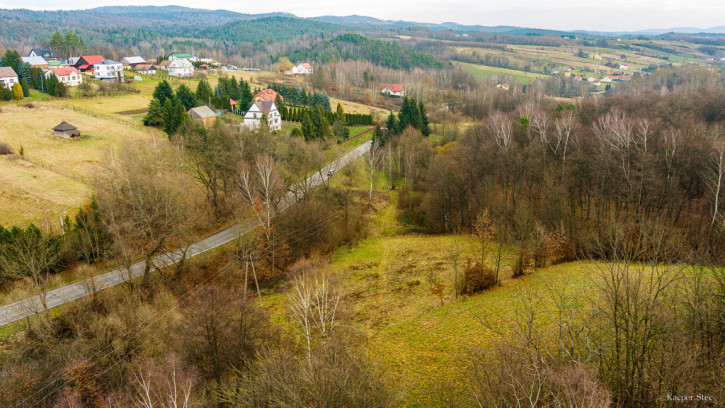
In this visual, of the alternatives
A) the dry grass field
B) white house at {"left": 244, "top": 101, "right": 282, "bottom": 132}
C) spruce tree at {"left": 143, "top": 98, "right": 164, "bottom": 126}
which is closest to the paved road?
the dry grass field

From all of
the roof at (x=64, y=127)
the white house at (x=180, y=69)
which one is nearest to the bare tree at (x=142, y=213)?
the roof at (x=64, y=127)

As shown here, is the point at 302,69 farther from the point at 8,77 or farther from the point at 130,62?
the point at 8,77

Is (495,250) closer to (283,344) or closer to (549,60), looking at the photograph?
(283,344)

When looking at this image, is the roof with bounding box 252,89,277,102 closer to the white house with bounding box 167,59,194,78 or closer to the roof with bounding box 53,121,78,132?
the roof with bounding box 53,121,78,132

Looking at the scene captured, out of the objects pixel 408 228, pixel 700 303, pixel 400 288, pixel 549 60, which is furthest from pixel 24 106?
pixel 549 60

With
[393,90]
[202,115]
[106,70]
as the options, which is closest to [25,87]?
[202,115]

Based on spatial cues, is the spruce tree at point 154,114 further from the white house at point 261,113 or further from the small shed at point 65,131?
the white house at point 261,113
